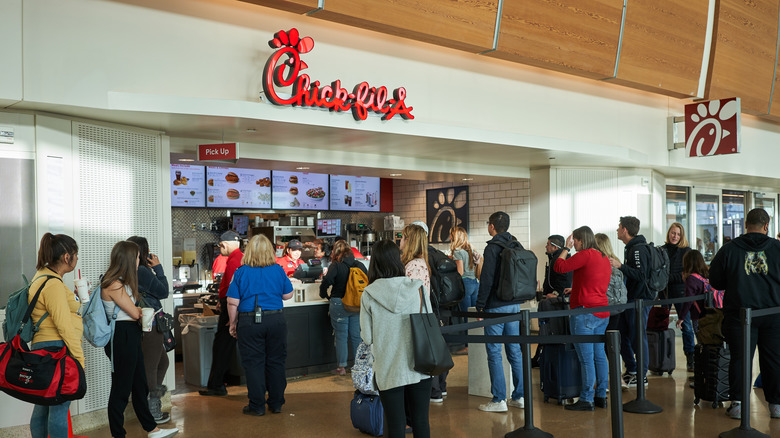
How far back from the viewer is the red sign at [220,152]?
20.7ft

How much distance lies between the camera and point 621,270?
683 cm

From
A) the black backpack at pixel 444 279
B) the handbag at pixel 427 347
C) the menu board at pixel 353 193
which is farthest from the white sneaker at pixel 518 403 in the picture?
the menu board at pixel 353 193

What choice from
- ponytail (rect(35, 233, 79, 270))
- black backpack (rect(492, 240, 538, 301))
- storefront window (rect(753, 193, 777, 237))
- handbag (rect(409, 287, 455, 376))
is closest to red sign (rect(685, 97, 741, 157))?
black backpack (rect(492, 240, 538, 301))

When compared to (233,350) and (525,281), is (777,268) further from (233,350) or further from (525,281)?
(233,350)

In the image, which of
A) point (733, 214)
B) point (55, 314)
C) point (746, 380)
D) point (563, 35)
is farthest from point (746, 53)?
point (55, 314)

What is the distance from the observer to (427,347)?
3.86 meters

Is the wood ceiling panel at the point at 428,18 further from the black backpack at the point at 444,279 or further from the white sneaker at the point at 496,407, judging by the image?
the white sneaker at the point at 496,407

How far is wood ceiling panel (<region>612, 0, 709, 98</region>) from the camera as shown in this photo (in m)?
8.76

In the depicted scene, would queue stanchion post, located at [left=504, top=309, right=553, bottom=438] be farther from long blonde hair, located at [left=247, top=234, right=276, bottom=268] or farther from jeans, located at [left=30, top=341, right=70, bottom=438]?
jeans, located at [left=30, top=341, right=70, bottom=438]

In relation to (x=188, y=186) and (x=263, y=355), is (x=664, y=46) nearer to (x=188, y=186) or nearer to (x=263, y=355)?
(x=263, y=355)

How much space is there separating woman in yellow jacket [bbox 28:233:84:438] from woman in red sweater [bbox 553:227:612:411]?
393 cm

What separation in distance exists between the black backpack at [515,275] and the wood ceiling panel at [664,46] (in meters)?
3.97

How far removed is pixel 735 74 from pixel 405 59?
5.93 m

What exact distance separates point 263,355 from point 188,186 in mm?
5651
